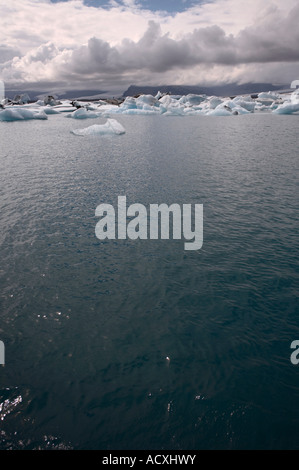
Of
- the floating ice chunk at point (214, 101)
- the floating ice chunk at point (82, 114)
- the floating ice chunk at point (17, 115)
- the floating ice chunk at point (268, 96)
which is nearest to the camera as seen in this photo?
the floating ice chunk at point (17, 115)

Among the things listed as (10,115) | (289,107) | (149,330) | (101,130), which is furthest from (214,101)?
(149,330)

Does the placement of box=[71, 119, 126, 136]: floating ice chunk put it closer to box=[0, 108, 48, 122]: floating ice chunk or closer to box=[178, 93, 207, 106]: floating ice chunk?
box=[0, 108, 48, 122]: floating ice chunk

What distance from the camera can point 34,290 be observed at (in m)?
9.47

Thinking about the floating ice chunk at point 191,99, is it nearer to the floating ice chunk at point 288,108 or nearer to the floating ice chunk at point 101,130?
the floating ice chunk at point 288,108

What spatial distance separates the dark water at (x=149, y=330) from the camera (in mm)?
5719

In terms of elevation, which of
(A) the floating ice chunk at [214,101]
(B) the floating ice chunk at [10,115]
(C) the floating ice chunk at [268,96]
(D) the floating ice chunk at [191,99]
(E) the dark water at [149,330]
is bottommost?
(E) the dark water at [149,330]

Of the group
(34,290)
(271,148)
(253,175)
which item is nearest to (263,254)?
(34,290)

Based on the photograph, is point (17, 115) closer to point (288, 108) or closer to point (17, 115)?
point (17, 115)

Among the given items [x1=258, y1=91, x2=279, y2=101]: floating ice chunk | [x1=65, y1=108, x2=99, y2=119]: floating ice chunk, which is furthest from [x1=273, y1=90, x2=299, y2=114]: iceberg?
[x1=65, y1=108, x2=99, y2=119]: floating ice chunk

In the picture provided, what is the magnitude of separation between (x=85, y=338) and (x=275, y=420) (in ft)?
16.3

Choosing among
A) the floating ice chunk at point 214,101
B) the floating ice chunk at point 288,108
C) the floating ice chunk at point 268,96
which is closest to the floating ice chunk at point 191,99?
the floating ice chunk at point 214,101

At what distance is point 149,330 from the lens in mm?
7961

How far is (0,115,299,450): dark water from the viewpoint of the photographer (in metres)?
5.72
